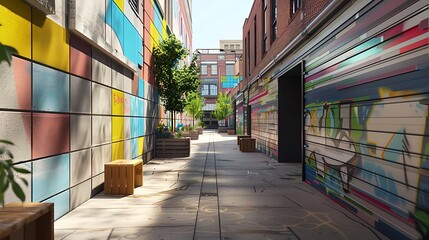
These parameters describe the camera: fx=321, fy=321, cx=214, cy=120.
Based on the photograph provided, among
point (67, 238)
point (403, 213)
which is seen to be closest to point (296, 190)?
point (403, 213)

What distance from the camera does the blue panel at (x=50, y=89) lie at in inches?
194

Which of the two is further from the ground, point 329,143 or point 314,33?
point 314,33

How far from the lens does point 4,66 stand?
418cm

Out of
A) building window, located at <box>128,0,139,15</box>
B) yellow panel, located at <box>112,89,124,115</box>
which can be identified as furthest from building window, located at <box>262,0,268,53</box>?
yellow panel, located at <box>112,89,124,115</box>

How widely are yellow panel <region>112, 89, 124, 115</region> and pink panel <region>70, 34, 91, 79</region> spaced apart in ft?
6.13

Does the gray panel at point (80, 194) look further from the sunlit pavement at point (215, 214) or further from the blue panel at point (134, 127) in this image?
the blue panel at point (134, 127)

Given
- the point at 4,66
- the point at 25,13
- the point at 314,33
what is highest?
the point at 314,33

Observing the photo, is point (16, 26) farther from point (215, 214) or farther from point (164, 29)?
point (164, 29)

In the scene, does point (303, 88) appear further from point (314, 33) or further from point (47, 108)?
point (47, 108)

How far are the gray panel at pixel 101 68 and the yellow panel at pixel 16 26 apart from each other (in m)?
2.56

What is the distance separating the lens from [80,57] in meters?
6.51

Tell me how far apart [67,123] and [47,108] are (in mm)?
743

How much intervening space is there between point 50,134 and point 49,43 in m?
1.50

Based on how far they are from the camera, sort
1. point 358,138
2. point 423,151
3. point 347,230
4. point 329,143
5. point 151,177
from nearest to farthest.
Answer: point 423,151, point 347,230, point 358,138, point 329,143, point 151,177
